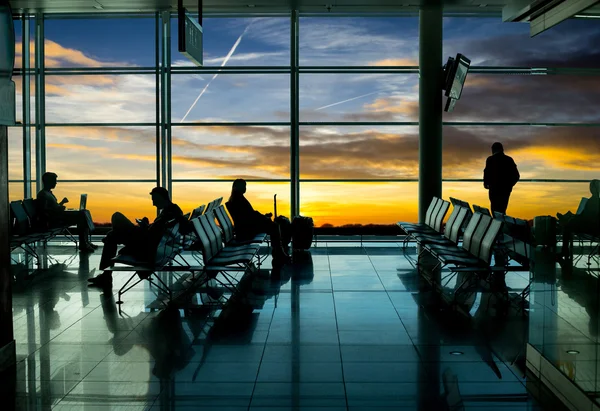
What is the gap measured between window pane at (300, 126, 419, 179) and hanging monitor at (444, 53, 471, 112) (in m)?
1.38

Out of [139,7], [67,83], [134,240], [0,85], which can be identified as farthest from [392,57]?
[0,85]

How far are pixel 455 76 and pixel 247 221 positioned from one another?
422cm

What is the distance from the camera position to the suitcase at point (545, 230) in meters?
4.56

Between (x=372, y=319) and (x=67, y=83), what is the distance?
9.23 metres

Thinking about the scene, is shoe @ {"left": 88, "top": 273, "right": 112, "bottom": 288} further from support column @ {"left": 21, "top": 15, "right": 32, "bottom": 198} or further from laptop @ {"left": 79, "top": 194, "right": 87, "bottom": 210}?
support column @ {"left": 21, "top": 15, "right": 32, "bottom": 198}

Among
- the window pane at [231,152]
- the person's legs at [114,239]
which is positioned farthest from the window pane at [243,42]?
the person's legs at [114,239]

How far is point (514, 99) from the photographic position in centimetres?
1385

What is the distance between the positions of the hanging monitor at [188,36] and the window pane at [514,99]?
6.19m

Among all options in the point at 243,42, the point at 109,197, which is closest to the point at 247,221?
the point at 109,197

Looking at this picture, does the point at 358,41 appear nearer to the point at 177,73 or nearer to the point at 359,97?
the point at 359,97

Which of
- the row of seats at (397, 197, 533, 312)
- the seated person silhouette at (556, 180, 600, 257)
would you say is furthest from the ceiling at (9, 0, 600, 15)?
Result: the seated person silhouette at (556, 180, 600, 257)

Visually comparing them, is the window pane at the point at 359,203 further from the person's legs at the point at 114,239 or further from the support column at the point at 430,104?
the person's legs at the point at 114,239

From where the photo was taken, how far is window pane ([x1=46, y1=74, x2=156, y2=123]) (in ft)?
43.1

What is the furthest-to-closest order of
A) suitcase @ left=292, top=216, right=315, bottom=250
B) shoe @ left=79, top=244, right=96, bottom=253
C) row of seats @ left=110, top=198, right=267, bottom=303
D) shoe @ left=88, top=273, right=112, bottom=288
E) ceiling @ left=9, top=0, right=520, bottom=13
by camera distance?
ceiling @ left=9, top=0, right=520, bottom=13
shoe @ left=79, top=244, right=96, bottom=253
suitcase @ left=292, top=216, right=315, bottom=250
shoe @ left=88, top=273, right=112, bottom=288
row of seats @ left=110, top=198, right=267, bottom=303
